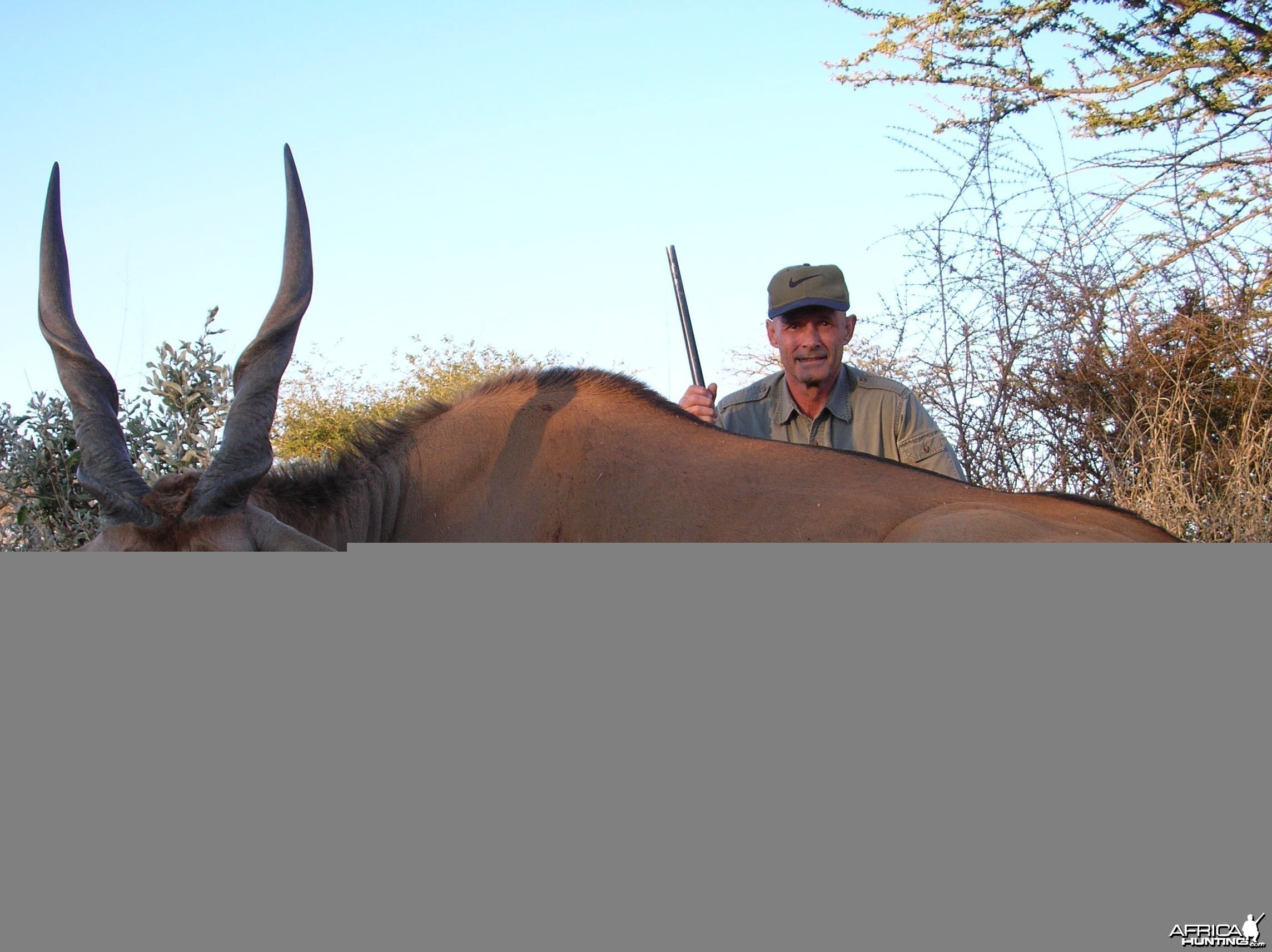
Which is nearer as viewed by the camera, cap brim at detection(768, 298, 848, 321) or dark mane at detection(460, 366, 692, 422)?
dark mane at detection(460, 366, 692, 422)

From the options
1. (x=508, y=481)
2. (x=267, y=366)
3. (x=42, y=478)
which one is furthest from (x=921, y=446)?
(x=42, y=478)

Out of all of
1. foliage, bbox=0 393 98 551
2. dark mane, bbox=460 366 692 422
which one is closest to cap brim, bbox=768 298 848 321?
dark mane, bbox=460 366 692 422

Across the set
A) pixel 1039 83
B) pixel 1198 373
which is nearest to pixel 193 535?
pixel 1198 373

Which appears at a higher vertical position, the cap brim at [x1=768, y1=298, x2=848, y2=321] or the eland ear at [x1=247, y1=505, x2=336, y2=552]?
the cap brim at [x1=768, y1=298, x2=848, y2=321]

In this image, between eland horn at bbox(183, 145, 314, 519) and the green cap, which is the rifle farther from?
eland horn at bbox(183, 145, 314, 519)

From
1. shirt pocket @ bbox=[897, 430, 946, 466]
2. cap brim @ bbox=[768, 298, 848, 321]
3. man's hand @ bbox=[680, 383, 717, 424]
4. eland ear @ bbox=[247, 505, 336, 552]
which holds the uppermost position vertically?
cap brim @ bbox=[768, 298, 848, 321]

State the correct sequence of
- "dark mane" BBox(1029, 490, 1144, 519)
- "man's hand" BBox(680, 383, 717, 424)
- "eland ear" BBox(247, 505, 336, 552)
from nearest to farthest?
"eland ear" BBox(247, 505, 336, 552) < "dark mane" BBox(1029, 490, 1144, 519) < "man's hand" BBox(680, 383, 717, 424)

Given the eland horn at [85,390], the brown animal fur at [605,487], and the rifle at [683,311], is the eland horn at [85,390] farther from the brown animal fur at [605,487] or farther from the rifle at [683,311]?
the rifle at [683,311]

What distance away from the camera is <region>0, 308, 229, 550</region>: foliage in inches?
236

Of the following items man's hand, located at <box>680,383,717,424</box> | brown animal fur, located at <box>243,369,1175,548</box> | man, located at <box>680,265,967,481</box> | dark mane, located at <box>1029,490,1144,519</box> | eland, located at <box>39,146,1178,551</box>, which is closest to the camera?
eland, located at <box>39,146,1178,551</box>

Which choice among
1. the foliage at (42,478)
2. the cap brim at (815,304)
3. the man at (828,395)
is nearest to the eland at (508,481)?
the man at (828,395)

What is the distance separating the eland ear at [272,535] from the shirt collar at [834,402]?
2.81 m

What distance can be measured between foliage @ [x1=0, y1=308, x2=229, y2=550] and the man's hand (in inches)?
102

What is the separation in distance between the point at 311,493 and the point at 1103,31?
24.1ft
